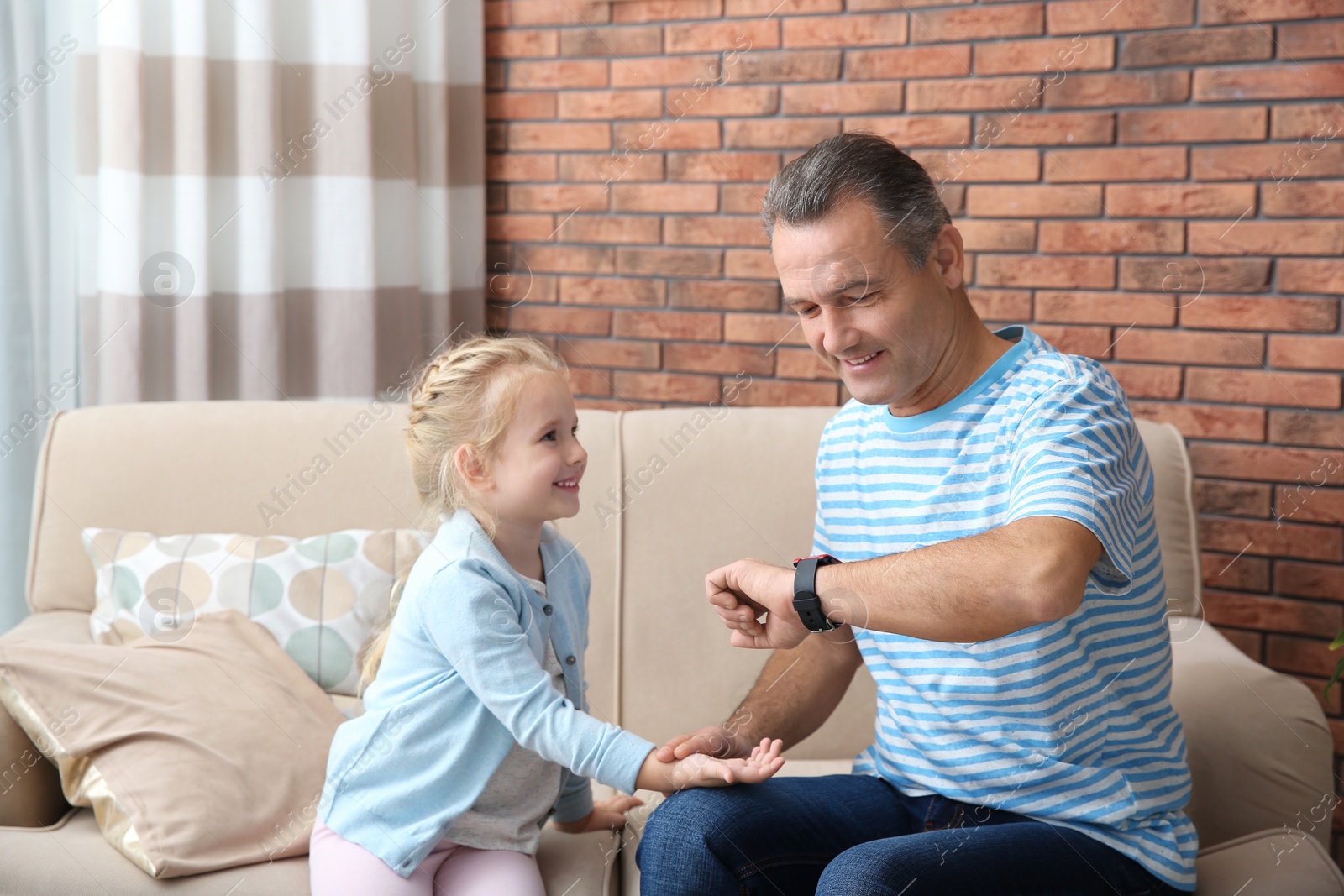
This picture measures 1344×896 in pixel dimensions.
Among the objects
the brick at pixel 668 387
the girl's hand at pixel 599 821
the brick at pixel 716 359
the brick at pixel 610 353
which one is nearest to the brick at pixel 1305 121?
the brick at pixel 716 359

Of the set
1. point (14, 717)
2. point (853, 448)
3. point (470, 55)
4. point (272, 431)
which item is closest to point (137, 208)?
point (272, 431)

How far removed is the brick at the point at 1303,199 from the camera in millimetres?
2014

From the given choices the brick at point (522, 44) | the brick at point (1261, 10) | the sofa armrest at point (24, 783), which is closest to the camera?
the sofa armrest at point (24, 783)

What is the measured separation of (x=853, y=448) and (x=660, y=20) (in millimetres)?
1514

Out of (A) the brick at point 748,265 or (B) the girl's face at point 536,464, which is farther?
(A) the brick at point 748,265

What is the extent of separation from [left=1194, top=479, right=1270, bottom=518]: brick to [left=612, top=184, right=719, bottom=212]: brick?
48.2 inches

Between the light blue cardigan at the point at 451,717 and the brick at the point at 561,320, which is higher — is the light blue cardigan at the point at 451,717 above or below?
below

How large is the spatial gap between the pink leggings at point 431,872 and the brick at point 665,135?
1722 millimetres

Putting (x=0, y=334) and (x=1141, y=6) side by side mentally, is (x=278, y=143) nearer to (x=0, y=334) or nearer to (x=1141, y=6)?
(x=0, y=334)

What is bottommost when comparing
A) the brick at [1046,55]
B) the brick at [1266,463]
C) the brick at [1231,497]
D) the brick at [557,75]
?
the brick at [1231,497]

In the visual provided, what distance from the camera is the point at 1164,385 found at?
7.22 ft

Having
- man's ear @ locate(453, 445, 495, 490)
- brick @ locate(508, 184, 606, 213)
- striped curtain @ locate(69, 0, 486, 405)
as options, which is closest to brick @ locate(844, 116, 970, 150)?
brick @ locate(508, 184, 606, 213)

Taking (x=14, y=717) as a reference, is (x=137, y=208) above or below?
above

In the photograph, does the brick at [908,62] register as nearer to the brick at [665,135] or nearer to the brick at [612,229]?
the brick at [665,135]
